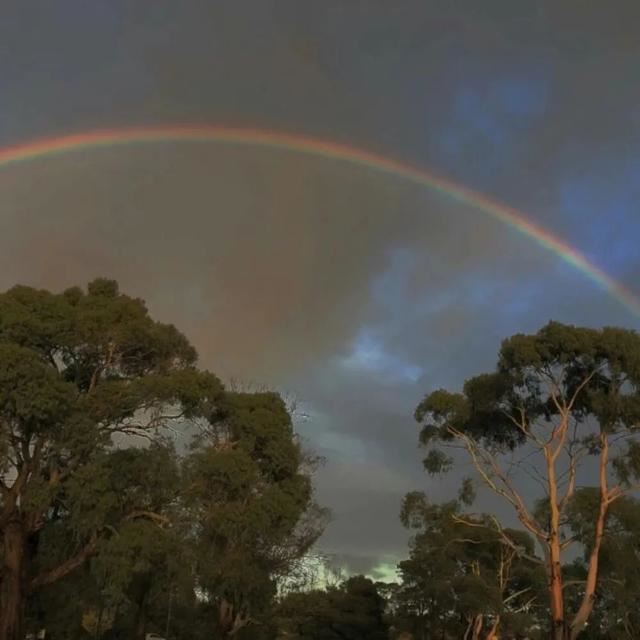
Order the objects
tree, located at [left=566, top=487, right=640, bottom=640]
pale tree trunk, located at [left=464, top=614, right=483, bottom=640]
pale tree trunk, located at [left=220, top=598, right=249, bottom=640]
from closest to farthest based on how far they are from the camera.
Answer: tree, located at [left=566, top=487, right=640, bottom=640], pale tree trunk, located at [left=220, top=598, right=249, bottom=640], pale tree trunk, located at [left=464, top=614, right=483, bottom=640]

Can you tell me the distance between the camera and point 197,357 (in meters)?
Answer: 31.3

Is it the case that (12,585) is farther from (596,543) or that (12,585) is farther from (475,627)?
(475,627)

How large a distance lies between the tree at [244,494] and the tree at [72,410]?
1.55 meters

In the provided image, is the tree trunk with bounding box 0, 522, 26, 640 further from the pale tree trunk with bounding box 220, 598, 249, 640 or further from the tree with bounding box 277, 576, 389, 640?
the tree with bounding box 277, 576, 389, 640

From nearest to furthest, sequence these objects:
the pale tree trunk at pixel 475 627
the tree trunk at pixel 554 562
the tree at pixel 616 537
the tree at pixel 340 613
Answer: the tree trunk at pixel 554 562 → the tree at pixel 616 537 → the pale tree trunk at pixel 475 627 → the tree at pixel 340 613

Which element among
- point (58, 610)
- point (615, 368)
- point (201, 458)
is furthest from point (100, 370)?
point (615, 368)

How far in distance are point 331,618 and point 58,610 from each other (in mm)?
42076

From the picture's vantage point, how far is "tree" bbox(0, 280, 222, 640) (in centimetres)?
2564

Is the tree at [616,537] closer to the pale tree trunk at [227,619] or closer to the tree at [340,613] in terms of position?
the pale tree trunk at [227,619]

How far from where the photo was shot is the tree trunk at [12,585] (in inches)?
1017

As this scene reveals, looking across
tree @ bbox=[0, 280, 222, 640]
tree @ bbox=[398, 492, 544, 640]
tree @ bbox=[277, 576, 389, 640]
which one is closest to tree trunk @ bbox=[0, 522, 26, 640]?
tree @ bbox=[0, 280, 222, 640]

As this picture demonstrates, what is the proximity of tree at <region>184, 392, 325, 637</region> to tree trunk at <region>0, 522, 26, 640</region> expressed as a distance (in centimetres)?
582

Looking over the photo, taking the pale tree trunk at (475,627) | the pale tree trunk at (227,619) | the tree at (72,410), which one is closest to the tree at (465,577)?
the pale tree trunk at (475,627)

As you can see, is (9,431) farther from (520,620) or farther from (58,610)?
(520,620)
